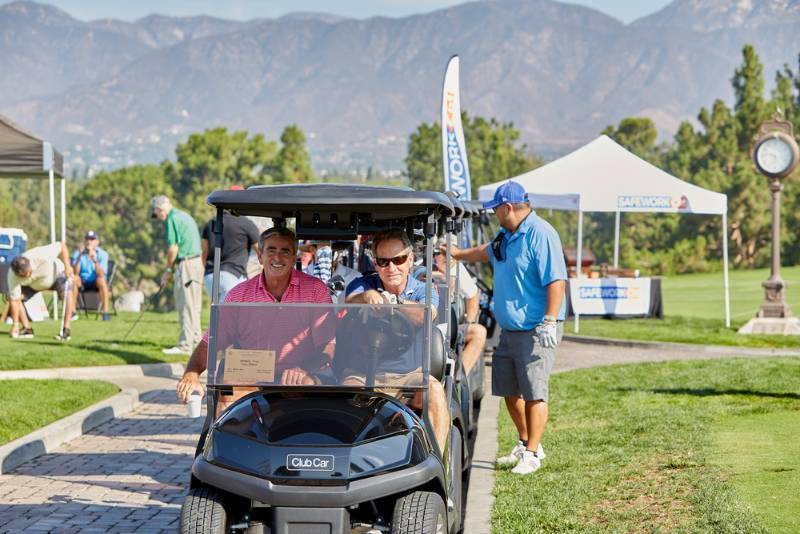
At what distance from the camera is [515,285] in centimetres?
794

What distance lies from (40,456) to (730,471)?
15.6 ft

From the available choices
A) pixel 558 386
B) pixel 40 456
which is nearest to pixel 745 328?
pixel 558 386

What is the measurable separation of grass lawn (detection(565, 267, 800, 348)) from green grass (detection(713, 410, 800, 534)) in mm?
8697

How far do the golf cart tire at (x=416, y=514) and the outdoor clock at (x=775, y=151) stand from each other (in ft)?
52.5

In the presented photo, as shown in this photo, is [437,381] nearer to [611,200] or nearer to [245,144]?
[611,200]

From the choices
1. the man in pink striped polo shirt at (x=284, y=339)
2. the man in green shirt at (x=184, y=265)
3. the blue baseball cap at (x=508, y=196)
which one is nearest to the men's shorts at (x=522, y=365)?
the blue baseball cap at (x=508, y=196)

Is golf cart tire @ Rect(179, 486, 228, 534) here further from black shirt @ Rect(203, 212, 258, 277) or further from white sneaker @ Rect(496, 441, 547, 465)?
black shirt @ Rect(203, 212, 258, 277)

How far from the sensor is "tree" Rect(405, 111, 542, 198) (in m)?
78.3

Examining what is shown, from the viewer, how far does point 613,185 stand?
69.6 feet

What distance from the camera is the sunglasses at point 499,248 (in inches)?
317

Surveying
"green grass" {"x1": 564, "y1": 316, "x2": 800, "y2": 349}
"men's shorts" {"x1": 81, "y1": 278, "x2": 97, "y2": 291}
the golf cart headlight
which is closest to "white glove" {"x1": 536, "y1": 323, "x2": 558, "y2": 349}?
the golf cart headlight

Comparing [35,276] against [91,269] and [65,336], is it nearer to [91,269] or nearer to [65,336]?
[65,336]

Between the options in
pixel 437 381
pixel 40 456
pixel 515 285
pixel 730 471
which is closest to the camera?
pixel 437 381

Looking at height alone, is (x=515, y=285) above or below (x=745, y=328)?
above
